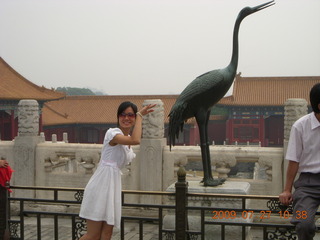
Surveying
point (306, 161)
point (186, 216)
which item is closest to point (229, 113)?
point (186, 216)

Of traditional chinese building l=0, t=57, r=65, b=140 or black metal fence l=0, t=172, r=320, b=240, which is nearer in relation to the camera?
black metal fence l=0, t=172, r=320, b=240

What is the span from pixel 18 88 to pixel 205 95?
55.1 feet

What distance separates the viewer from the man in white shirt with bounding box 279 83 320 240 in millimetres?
2484

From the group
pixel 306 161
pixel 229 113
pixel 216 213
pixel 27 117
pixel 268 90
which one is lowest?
pixel 216 213

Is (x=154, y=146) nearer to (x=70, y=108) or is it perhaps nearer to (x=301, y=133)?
(x=301, y=133)

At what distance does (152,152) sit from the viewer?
20.4 feet

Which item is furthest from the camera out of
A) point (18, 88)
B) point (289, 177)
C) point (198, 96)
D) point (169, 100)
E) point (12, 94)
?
point (169, 100)

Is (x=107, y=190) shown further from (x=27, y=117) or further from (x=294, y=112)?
(x=27, y=117)

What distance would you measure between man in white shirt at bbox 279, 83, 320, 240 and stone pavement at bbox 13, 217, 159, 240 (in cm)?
323

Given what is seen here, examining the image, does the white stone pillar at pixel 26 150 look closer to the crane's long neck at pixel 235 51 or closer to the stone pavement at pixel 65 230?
the stone pavement at pixel 65 230

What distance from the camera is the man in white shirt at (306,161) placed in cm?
248

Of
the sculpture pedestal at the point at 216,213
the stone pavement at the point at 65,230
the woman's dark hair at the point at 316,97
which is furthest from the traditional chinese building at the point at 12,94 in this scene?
the woman's dark hair at the point at 316,97

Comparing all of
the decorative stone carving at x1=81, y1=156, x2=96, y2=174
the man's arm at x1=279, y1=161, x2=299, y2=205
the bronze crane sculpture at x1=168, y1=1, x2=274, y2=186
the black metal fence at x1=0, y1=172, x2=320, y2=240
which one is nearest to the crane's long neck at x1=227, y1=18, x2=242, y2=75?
the bronze crane sculpture at x1=168, y1=1, x2=274, y2=186

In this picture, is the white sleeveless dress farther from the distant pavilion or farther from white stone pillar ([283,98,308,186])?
the distant pavilion
